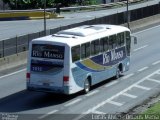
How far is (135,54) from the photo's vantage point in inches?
1563

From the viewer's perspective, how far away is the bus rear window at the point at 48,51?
23.9 metres

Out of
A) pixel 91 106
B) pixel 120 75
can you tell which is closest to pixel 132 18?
pixel 120 75

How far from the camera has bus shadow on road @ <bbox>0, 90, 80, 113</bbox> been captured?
2295 cm

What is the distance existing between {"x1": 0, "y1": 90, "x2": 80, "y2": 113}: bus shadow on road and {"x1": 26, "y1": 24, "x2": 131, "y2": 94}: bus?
23.6 inches

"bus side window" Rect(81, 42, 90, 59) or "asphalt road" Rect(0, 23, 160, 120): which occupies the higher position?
"bus side window" Rect(81, 42, 90, 59)

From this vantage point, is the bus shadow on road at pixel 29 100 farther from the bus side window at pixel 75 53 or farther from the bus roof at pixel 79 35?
the bus roof at pixel 79 35

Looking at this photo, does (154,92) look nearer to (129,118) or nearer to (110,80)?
(110,80)

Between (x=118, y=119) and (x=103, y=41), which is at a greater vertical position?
(x=103, y=41)

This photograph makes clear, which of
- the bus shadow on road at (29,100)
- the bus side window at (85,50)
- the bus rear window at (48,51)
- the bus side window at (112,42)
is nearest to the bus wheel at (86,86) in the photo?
the bus shadow on road at (29,100)

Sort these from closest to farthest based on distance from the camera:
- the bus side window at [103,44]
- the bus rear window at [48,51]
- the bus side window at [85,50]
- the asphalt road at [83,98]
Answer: the asphalt road at [83,98] < the bus rear window at [48,51] < the bus side window at [85,50] < the bus side window at [103,44]

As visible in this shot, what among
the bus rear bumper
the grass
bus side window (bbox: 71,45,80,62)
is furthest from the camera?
bus side window (bbox: 71,45,80,62)

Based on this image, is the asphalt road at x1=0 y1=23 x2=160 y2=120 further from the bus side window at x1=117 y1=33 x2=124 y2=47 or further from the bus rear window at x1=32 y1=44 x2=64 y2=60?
the bus rear window at x1=32 y1=44 x2=64 y2=60

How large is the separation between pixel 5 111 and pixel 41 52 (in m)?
3.46

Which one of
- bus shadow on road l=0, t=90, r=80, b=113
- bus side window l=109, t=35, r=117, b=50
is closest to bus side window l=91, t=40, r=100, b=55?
bus side window l=109, t=35, r=117, b=50
